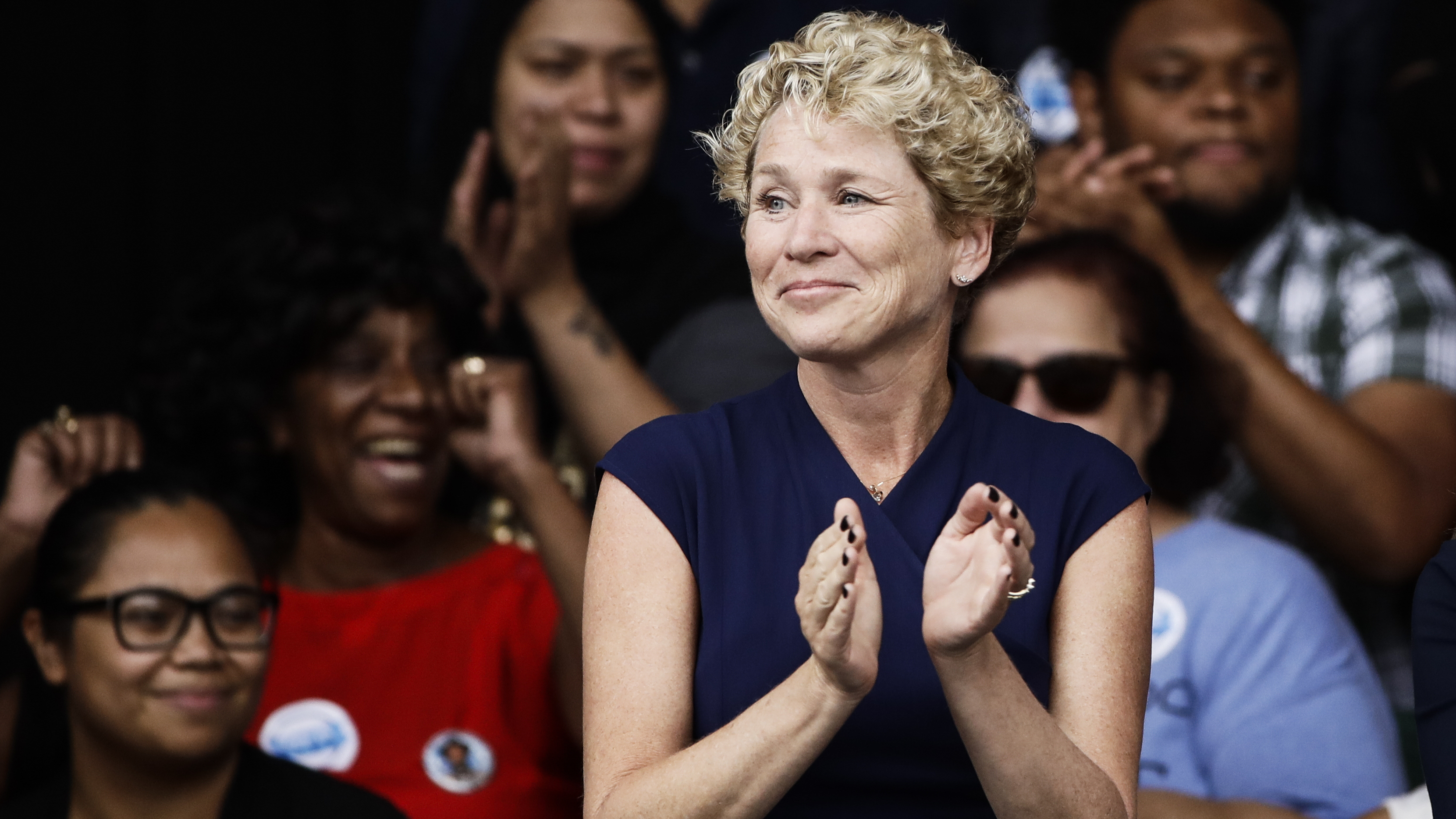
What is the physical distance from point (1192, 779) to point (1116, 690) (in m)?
1.12

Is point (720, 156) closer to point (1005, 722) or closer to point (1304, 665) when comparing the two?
point (1005, 722)

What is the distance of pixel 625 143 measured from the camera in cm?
386

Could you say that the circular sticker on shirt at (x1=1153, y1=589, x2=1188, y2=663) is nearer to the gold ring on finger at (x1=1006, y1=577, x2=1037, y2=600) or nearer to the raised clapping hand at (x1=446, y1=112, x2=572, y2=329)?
the gold ring on finger at (x1=1006, y1=577, x2=1037, y2=600)

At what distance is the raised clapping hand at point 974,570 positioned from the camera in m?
1.39

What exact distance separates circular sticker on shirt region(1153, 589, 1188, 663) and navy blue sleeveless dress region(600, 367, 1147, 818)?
1.05 meters

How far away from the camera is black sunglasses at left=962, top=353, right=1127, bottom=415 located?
2.89 m

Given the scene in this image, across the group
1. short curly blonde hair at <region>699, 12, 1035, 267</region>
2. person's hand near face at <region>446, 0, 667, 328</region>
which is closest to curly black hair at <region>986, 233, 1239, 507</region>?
person's hand near face at <region>446, 0, 667, 328</region>

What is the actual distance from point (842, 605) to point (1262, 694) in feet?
4.76

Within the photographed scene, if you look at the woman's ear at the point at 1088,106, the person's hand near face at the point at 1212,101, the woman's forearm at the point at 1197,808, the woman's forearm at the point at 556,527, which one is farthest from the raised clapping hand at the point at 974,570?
the woman's ear at the point at 1088,106

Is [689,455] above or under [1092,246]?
under

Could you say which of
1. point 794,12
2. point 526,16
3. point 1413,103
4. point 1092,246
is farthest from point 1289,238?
point 526,16

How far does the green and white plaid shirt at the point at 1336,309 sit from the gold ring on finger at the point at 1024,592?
1.85 metres

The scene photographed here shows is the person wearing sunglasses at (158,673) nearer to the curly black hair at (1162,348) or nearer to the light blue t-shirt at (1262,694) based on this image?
the light blue t-shirt at (1262,694)

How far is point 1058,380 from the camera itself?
114 inches
